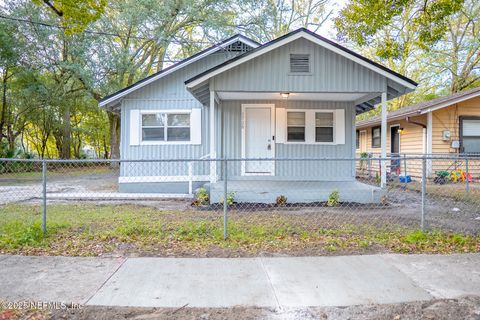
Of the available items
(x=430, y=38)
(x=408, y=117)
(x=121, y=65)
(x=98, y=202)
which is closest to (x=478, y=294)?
(x=430, y=38)

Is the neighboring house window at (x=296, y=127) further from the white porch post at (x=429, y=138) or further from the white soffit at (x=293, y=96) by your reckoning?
the white porch post at (x=429, y=138)

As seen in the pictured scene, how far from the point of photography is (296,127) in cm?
1038

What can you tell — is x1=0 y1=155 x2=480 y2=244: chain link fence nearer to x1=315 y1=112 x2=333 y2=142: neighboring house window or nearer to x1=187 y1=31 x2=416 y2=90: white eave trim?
x1=315 y1=112 x2=333 y2=142: neighboring house window

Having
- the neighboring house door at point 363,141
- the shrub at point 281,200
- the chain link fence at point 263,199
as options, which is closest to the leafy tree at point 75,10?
the chain link fence at point 263,199

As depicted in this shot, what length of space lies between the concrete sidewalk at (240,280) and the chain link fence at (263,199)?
1.15m

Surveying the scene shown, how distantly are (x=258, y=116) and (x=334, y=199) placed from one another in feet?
11.6

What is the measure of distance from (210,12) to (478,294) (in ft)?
58.4

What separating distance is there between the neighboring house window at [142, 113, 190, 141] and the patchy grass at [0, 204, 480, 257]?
15.4 ft

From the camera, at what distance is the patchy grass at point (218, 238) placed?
4672 mm

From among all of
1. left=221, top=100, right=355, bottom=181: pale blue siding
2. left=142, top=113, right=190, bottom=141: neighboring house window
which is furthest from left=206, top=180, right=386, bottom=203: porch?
left=142, top=113, right=190, bottom=141: neighboring house window

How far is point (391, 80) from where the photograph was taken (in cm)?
866

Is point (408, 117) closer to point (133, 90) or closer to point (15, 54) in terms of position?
point (133, 90)

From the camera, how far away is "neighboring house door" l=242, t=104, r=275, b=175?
10250mm

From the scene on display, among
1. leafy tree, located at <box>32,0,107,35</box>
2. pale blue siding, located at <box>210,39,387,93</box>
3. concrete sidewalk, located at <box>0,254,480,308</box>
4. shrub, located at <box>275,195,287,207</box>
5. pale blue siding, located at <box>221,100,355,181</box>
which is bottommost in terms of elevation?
concrete sidewalk, located at <box>0,254,480,308</box>
